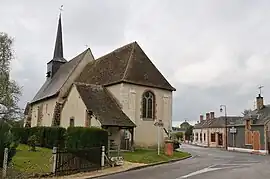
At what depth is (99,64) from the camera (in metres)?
33.7

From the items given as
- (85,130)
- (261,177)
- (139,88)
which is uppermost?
(139,88)

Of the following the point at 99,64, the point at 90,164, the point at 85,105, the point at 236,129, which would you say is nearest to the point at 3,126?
the point at 90,164

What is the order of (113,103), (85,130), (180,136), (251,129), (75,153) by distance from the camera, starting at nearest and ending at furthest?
(75,153)
(85,130)
(113,103)
(251,129)
(180,136)

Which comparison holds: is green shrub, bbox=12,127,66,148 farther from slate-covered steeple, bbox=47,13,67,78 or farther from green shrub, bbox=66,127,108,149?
slate-covered steeple, bbox=47,13,67,78

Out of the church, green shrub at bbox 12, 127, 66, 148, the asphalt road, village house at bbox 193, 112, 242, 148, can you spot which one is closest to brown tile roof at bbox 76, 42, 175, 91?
the church

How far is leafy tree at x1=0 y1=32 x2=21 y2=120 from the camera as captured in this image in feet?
105

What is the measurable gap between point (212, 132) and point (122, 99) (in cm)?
3363

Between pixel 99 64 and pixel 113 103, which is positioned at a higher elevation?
pixel 99 64

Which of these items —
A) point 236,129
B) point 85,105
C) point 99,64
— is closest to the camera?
point 85,105

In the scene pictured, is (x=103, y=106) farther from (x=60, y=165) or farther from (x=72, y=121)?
(x=60, y=165)

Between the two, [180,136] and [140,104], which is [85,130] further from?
[180,136]

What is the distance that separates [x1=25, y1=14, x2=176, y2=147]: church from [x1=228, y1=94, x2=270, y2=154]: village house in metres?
14.9

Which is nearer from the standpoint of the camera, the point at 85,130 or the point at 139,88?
the point at 85,130

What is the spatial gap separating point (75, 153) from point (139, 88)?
47.7ft
